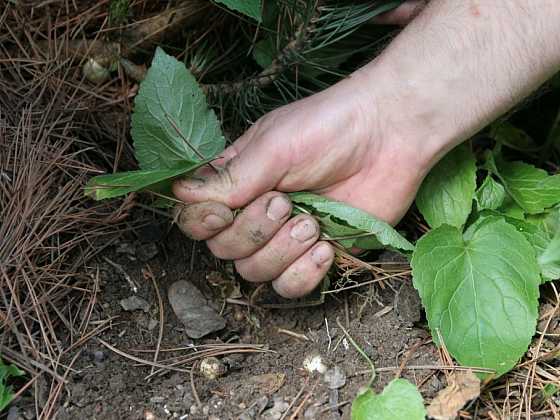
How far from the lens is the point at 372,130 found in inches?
63.1

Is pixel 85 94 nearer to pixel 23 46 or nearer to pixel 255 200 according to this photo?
pixel 23 46

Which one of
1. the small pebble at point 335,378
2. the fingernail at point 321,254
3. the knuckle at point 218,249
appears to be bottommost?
the small pebble at point 335,378

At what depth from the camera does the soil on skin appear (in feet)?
4.64

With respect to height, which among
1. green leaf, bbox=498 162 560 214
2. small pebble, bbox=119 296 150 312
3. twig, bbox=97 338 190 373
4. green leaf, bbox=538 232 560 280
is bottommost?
twig, bbox=97 338 190 373

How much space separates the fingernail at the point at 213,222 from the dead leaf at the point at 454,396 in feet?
2.00

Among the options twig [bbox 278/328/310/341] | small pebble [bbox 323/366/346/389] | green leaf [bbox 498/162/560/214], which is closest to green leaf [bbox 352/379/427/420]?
small pebble [bbox 323/366/346/389]

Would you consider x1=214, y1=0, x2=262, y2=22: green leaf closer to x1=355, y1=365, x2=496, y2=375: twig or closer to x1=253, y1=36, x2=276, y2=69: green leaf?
x1=253, y1=36, x2=276, y2=69: green leaf

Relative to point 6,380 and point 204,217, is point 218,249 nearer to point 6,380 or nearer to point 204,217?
point 204,217

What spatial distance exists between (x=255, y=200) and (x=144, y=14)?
30.5 inches

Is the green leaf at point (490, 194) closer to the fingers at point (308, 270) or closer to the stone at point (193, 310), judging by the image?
the fingers at point (308, 270)

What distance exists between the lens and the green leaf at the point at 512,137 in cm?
191

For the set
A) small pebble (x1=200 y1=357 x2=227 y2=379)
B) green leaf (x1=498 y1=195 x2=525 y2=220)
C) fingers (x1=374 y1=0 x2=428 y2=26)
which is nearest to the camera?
small pebble (x1=200 y1=357 x2=227 y2=379)

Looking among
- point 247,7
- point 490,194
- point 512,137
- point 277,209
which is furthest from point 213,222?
point 512,137

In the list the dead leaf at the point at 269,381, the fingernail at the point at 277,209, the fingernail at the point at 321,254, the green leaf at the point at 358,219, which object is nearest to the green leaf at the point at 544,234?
the green leaf at the point at 358,219
